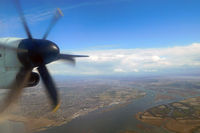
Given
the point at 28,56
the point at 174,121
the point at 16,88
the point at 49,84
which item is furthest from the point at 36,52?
the point at 174,121

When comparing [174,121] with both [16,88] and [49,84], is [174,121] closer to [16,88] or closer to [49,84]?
[49,84]

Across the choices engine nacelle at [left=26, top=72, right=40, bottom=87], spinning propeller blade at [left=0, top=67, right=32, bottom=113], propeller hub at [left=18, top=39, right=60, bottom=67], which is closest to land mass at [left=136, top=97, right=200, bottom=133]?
engine nacelle at [left=26, top=72, right=40, bottom=87]

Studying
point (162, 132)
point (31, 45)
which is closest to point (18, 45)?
point (31, 45)

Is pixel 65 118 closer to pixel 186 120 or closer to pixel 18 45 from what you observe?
pixel 186 120

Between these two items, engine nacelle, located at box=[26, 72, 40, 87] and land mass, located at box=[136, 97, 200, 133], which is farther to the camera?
land mass, located at box=[136, 97, 200, 133]

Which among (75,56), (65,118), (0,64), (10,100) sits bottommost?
(65,118)

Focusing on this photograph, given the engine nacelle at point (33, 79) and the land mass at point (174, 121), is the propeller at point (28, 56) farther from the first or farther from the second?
the land mass at point (174, 121)

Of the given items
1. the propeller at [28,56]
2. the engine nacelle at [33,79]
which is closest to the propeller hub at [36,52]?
the propeller at [28,56]

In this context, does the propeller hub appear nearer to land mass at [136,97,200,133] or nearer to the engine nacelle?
the engine nacelle
